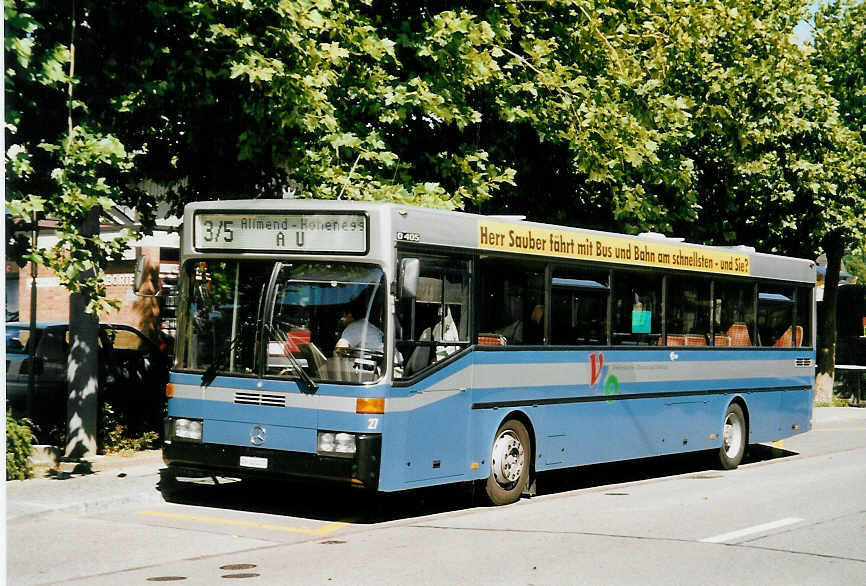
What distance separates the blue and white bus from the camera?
10.8 metres

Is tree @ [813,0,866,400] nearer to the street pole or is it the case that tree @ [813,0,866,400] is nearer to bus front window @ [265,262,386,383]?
the street pole

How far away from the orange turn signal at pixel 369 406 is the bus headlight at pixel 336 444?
0.76 ft

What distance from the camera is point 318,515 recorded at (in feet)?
38.1

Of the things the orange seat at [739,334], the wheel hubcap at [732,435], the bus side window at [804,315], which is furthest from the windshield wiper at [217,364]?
the bus side window at [804,315]

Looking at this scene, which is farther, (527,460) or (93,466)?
(93,466)

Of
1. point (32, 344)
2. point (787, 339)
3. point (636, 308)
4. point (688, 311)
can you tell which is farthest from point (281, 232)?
point (787, 339)

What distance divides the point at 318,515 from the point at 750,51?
600 inches

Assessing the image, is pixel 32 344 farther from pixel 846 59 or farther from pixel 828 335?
pixel 828 335

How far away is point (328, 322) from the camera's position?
35.3 feet

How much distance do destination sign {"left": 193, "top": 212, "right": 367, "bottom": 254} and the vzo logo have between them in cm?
407

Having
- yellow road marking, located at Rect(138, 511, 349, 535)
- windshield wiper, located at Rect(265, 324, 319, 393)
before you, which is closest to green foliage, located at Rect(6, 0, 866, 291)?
windshield wiper, located at Rect(265, 324, 319, 393)

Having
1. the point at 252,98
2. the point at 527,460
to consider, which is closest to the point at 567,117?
the point at 252,98

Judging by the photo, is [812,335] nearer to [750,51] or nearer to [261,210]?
[750,51]

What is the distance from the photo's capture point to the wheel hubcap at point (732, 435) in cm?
1700
